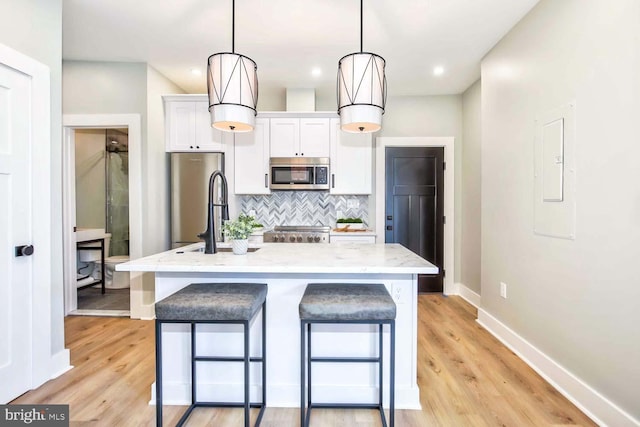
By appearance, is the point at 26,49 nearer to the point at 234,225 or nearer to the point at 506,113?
the point at 234,225

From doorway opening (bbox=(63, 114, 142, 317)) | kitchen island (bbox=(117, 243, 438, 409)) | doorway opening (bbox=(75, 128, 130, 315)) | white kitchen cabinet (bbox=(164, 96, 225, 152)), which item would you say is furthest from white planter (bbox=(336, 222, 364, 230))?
doorway opening (bbox=(75, 128, 130, 315))

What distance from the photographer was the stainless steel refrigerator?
380cm

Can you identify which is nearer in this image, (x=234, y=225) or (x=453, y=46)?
(x=234, y=225)

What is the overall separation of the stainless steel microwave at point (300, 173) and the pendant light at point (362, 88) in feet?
6.67

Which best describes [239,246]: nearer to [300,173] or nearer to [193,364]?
[193,364]

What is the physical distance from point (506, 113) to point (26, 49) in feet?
12.0

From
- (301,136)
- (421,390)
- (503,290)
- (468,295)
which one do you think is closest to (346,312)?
(421,390)

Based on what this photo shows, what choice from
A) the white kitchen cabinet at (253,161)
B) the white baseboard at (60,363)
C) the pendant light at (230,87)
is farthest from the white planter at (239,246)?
the white kitchen cabinet at (253,161)

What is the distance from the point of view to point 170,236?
3.87m

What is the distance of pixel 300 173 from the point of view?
4.07 m

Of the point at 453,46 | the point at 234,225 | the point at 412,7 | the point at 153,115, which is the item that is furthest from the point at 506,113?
the point at 153,115

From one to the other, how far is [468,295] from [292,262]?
128 inches

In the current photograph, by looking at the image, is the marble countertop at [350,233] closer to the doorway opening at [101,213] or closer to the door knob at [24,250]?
the doorway opening at [101,213]

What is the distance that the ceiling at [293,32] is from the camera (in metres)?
2.57
